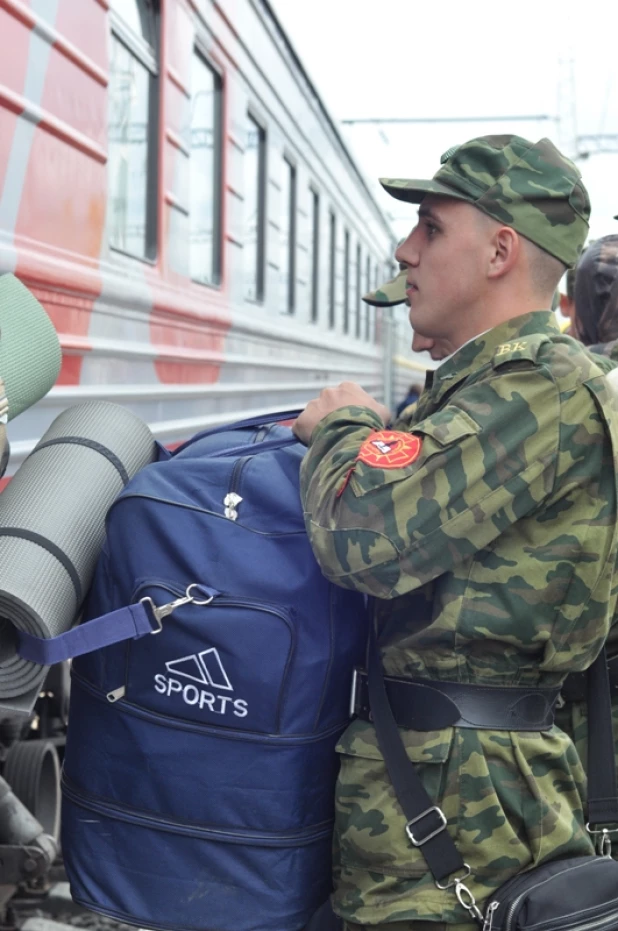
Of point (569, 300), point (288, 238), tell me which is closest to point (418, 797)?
point (569, 300)

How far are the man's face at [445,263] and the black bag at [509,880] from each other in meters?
0.45

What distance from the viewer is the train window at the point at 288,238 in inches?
229

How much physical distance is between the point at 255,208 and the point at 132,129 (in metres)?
1.91

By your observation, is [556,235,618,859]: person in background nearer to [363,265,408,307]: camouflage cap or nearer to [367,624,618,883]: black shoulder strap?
[363,265,408,307]: camouflage cap

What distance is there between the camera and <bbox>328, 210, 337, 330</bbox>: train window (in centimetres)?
755

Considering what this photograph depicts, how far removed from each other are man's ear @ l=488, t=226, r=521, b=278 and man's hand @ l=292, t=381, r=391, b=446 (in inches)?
9.2

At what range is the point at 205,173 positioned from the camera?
4.20 meters

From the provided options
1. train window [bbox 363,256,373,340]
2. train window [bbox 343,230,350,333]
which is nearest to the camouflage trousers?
train window [bbox 343,230,350,333]

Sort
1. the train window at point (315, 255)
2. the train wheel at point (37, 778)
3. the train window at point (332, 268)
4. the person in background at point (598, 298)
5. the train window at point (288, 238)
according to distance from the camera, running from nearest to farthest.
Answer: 1. the person in background at point (598, 298)
2. the train wheel at point (37, 778)
3. the train window at point (288, 238)
4. the train window at point (315, 255)
5. the train window at point (332, 268)

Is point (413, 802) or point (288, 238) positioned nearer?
point (413, 802)

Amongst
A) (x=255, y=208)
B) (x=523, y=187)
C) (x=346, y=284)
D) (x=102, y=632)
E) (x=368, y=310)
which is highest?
(x=255, y=208)

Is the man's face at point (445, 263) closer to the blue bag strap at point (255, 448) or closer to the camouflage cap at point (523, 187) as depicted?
the camouflage cap at point (523, 187)

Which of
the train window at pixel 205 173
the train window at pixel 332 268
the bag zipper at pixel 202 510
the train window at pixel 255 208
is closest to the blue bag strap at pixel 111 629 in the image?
the bag zipper at pixel 202 510

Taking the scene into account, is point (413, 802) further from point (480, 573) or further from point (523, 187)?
point (523, 187)
